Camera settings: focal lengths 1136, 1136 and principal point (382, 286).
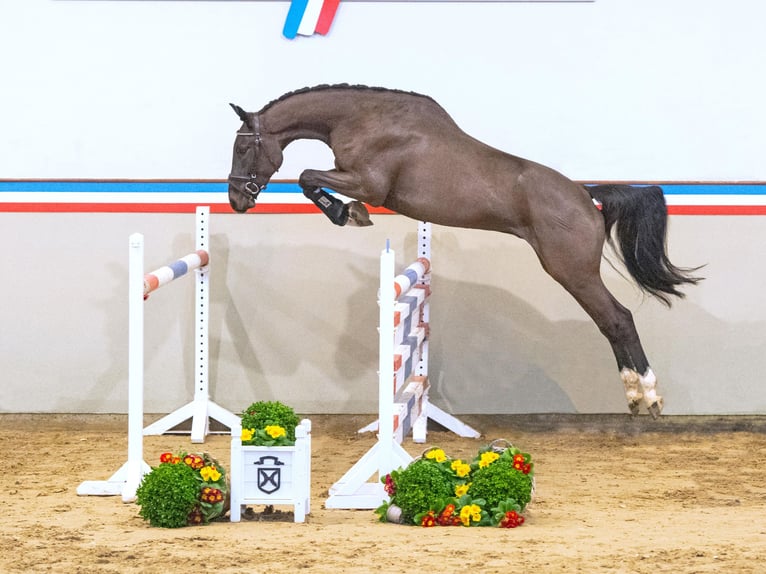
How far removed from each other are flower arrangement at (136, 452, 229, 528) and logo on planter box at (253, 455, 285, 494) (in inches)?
5.2

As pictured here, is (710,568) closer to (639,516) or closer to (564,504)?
(639,516)

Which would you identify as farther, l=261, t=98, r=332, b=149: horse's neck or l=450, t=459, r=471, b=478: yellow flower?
l=261, t=98, r=332, b=149: horse's neck

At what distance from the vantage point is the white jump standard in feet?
13.7

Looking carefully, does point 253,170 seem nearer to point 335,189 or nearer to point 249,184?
point 249,184

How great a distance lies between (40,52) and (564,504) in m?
3.49

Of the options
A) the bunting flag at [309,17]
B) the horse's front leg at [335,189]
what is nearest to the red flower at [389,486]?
the horse's front leg at [335,189]

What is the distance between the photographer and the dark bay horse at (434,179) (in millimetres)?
4840

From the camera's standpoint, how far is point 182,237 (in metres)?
5.92

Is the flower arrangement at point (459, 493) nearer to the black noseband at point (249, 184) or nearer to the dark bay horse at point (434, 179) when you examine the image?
the dark bay horse at point (434, 179)

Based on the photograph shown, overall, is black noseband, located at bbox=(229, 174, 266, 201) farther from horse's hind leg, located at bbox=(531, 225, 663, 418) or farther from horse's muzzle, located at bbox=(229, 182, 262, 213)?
horse's hind leg, located at bbox=(531, 225, 663, 418)

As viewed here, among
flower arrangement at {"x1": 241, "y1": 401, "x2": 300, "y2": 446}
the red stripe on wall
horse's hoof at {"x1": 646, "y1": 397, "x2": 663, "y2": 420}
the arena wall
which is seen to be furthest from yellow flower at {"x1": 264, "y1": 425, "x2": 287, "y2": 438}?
the red stripe on wall

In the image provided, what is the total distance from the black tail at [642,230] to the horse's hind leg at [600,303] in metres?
0.18

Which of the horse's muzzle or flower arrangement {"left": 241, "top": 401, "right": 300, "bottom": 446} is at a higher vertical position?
the horse's muzzle

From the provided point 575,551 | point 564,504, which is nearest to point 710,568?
point 575,551
